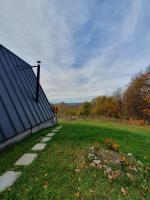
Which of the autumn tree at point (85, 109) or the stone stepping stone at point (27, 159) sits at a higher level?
the autumn tree at point (85, 109)

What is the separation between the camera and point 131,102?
30688mm

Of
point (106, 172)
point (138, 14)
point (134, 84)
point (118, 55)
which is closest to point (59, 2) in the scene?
point (138, 14)

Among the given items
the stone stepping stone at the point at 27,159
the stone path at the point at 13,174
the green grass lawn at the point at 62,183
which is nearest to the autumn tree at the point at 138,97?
the stone stepping stone at the point at 27,159

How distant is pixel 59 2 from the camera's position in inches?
335

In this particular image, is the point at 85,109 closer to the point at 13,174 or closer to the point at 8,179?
the point at 13,174

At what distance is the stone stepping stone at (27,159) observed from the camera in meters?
3.88

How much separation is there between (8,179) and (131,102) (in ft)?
97.4

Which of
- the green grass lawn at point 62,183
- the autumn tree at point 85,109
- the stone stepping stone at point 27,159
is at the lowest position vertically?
the green grass lawn at point 62,183

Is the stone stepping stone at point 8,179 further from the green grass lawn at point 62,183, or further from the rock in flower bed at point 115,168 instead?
the rock in flower bed at point 115,168

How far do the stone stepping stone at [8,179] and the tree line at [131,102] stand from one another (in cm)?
2521

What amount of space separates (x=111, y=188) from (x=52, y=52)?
13020 mm

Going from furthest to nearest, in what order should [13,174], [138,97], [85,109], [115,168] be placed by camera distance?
1. [85,109]
2. [138,97]
3. [115,168]
4. [13,174]

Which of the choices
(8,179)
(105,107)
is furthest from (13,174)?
(105,107)

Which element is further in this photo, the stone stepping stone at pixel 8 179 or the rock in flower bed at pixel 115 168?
the rock in flower bed at pixel 115 168
